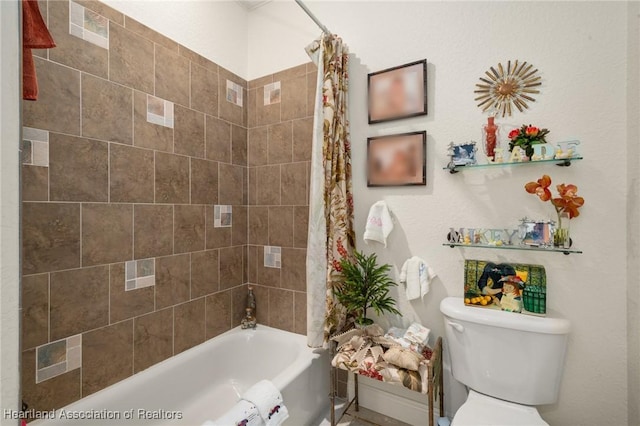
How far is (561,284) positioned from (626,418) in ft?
1.97

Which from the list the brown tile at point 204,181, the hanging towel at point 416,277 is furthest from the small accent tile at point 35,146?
the hanging towel at point 416,277

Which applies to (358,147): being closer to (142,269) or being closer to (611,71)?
(611,71)

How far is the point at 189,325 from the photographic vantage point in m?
1.79

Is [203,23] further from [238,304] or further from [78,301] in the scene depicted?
[238,304]

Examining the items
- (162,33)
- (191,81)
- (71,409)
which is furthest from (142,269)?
(162,33)

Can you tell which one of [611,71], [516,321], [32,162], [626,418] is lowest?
[626,418]

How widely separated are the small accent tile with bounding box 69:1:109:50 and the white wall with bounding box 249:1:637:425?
134cm

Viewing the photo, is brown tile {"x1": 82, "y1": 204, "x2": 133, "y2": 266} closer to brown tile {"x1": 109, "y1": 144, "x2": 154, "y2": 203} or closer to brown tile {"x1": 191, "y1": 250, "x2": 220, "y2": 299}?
brown tile {"x1": 109, "y1": 144, "x2": 154, "y2": 203}

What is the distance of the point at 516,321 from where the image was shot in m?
1.25

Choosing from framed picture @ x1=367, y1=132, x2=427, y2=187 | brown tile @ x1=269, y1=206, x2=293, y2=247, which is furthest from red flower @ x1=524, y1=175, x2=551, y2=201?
brown tile @ x1=269, y1=206, x2=293, y2=247

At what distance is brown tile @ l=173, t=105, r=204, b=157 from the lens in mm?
1721

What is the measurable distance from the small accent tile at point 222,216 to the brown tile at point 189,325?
51 centimetres

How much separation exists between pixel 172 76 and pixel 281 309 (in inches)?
66.1

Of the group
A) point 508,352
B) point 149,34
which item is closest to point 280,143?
point 149,34
